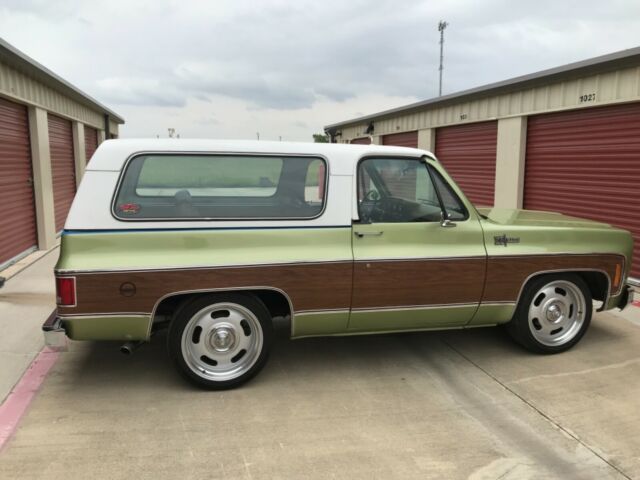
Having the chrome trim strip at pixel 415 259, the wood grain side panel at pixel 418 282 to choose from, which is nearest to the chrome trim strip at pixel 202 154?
the chrome trim strip at pixel 415 259

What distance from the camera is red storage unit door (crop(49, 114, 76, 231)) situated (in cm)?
1134

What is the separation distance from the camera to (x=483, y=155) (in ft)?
35.7

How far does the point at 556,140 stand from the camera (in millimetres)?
8727

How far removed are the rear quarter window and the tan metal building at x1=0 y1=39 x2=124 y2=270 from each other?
5.16 metres

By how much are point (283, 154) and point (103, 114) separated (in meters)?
16.6

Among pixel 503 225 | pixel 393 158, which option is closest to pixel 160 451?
pixel 393 158

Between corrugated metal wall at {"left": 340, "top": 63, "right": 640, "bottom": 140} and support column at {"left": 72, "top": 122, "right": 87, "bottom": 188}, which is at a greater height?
corrugated metal wall at {"left": 340, "top": 63, "right": 640, "bottom": 140}

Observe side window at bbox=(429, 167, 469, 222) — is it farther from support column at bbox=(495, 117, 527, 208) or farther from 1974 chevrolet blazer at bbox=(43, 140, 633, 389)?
support column at bbox=(495, 117, 527, 208)


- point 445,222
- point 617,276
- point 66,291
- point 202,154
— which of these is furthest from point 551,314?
point 66,291

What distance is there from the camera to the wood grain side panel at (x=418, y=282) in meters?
4.04

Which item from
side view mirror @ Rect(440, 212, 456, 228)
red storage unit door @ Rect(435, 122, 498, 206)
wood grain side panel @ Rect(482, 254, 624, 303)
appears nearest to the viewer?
side view mirror @ Rect(440, 212, 456, 228)

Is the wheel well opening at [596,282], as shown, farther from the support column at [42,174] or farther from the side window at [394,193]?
the support column at [42,174]

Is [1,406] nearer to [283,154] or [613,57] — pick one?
[283,154]

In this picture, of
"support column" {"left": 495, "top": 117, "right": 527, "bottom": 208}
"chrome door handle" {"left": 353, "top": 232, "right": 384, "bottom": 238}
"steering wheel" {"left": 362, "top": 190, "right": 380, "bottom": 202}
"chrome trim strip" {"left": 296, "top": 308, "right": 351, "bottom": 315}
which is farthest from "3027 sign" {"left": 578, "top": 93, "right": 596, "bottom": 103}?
"chrome trim strip" {"left": 296, "top": 308, "right": 351, "bottom": 315}
